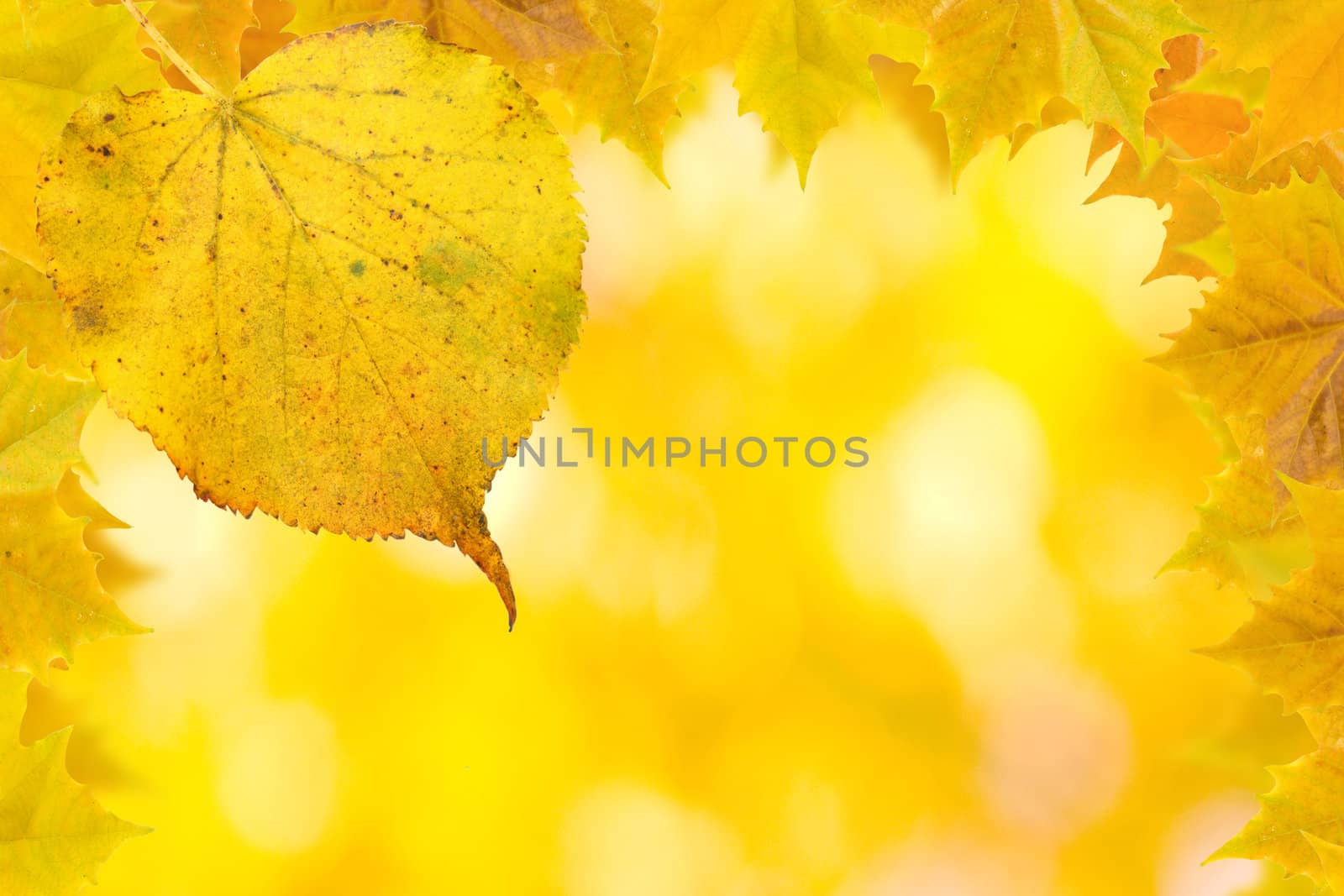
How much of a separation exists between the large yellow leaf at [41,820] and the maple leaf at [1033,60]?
1.18 feet

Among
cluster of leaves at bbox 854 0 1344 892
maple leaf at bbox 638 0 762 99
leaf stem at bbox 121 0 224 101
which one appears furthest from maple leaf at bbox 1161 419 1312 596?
leaf stem at bbox 121 0 224 101

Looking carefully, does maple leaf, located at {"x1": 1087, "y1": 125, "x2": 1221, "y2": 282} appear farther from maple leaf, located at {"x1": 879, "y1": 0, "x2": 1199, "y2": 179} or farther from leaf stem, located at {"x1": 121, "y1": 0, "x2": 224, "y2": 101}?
leaf stem, located at {"x1": 121, "y1": 0, "x2": 224, "y2": 101}

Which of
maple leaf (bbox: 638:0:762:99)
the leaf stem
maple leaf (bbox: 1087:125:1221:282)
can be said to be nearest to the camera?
the leaf stem

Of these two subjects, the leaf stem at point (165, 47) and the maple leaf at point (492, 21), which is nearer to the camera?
the leaf stem at point (165, 47)

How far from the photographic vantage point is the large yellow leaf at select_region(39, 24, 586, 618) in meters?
0.23

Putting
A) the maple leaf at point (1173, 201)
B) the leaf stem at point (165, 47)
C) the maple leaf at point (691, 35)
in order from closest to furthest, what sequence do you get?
the leaf stem at point (165, 47), the maple leaf at point (691, 35), the maple leaf at point (1173, 201)

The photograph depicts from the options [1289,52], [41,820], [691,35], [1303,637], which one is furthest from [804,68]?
[41,820]

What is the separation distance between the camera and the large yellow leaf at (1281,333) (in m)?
0.35

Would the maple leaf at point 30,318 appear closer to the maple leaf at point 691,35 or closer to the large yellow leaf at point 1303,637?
the maple leaf at point 691,35

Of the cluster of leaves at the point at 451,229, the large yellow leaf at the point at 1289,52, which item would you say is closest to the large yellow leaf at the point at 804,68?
the cluster of leaves at the point at 451,229

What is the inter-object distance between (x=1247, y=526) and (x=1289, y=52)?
18cm

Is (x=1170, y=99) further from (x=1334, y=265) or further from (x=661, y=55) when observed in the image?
(x=661, y=55)

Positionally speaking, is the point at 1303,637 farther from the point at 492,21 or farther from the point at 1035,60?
the point at 492,21

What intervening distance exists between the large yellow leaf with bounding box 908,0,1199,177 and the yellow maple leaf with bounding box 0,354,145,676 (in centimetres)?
31
